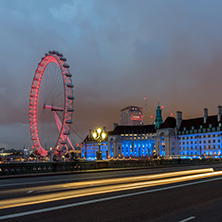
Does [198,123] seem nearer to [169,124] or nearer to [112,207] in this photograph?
[169,124]

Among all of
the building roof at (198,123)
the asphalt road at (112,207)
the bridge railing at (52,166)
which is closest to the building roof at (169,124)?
the building roof at (198,123)

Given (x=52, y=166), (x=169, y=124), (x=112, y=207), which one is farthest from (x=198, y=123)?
(x=112, y=207)

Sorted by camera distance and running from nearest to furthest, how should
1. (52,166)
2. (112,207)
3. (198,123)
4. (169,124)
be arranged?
1. (112,207)
2. (52,166)
3. (198,123)
4. (169,124)

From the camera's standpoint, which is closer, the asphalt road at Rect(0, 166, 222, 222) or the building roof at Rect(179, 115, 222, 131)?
the asphalt road at Rect(0, 166, 222, 222)

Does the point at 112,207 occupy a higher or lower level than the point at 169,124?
lower

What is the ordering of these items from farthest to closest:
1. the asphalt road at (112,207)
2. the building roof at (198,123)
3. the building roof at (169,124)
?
1. the building roof at (169,124)
2. the building roof at (198,123)
3. the asphalt road at (112,207)

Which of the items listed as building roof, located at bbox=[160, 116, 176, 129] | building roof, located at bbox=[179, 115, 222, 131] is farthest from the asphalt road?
building roof, located at bbox=[160, 116, 176, 129]

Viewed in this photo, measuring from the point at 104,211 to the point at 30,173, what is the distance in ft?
78.1

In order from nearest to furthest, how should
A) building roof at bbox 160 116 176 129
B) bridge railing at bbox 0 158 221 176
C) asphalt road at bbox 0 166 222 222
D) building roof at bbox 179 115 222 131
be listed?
asphalt road at bbox 0 166 222 222, bridge railing at bbox 0 158 221 176, building roof at bbox 179 115 222 131, building roof at bbox 160 116 176 129

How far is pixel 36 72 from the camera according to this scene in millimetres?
73188

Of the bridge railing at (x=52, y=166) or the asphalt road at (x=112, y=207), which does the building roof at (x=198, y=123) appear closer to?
the bridge railing at (x=52, y=166)

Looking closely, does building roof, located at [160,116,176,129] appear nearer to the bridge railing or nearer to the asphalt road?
the bridge railing

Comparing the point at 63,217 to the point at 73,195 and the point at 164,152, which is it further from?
the point at 164,152

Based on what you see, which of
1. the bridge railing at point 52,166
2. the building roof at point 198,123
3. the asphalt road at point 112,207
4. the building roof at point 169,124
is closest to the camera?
the asphalt road at point 112,207
